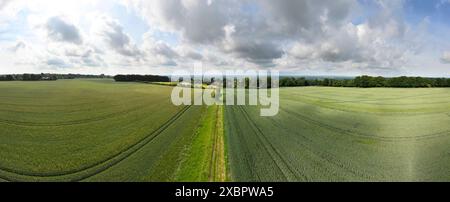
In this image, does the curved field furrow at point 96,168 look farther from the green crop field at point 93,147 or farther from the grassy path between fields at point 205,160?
the grassy path between fields at point 205,160

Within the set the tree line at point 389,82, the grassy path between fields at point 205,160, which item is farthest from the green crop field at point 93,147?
the tree line at point 389,82

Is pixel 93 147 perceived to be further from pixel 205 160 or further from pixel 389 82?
pixel 389 82

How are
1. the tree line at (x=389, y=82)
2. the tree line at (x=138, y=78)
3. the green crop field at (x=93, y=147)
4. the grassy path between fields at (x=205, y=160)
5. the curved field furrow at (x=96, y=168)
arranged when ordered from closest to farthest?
the curved field furrow at (x=96, y=168) → the grassy path between fields at (x=205, y=160) → the green crop field at (x=93, y=147) → the tree line at (x=389, y=82) → the tree line at (x=138, y=78)

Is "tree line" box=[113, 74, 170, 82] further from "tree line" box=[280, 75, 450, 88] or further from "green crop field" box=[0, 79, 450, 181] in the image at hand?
"green crop field" box=[0, 79, 450, 181]

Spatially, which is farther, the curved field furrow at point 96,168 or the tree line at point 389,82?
the tree line at point 389,82

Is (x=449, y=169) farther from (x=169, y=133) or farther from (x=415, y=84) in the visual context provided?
(x=415, y=84)

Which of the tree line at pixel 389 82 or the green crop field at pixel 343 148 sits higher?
the tree line at pixel 389 82

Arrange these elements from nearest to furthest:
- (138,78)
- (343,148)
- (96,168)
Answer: (96,168) < (343,148) < (138,78)

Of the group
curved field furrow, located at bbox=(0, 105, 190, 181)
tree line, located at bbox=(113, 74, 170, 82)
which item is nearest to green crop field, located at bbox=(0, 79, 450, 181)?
curved field furrow, located at bbox=(0, 105, 190, 181)

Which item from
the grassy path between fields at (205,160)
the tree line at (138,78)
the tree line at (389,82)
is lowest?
the grassy path between fields at (205,160)

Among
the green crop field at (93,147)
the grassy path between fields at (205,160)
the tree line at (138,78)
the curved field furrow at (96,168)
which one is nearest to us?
the curved field furrow at (96,168)

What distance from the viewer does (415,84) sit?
8794 cm

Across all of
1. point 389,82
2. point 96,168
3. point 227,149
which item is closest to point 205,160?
point 227,149
